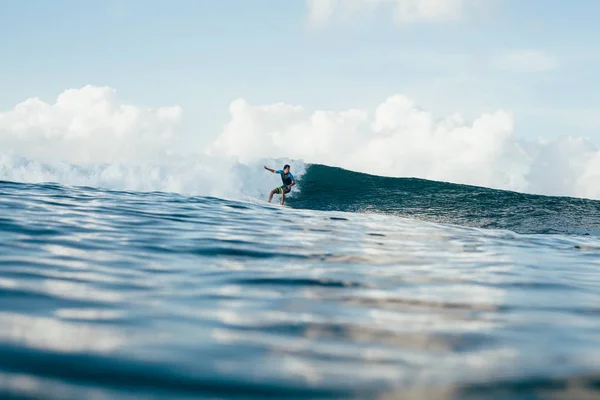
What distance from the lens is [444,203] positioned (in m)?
23.7

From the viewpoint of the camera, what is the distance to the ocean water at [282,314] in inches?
82.3

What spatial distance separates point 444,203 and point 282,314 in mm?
21231

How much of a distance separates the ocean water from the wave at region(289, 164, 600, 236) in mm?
11321

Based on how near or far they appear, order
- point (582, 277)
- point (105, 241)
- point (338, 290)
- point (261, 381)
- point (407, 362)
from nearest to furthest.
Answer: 1. point (261, 381)
2. point (407, 362)
3. point (338, 290)
4. point (582, 277)
5. point (105, 241)

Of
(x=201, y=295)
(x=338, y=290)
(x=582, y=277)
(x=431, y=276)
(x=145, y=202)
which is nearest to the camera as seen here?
(x=201, y=295)

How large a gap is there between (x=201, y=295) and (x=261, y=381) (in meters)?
1.70

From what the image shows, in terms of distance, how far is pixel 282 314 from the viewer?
10.6 feet

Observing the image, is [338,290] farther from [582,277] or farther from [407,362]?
[582,277]

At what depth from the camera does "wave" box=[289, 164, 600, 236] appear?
748 inches

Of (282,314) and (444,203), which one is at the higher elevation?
(444,203)

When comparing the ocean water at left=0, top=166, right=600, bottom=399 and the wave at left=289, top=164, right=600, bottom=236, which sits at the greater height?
the wave at left=289, top=164, right=600, bottom=236

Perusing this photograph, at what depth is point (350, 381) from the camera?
2.10 meters

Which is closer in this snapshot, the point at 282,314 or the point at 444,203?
the point at 282,314

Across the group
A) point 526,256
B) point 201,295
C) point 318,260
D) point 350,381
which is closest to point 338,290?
point 201,295
